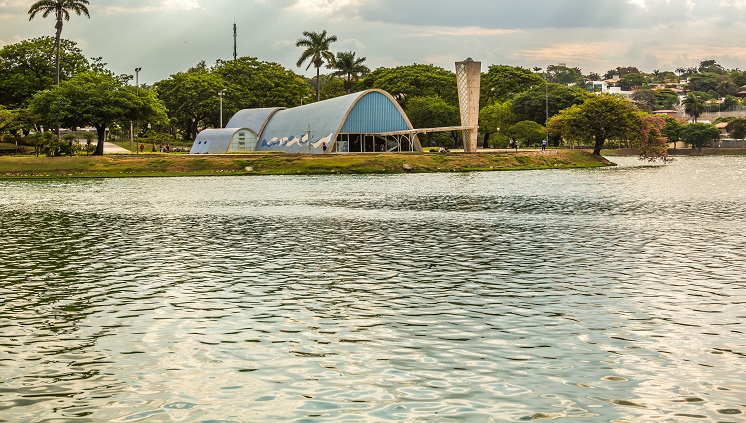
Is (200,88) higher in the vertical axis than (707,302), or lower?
higher

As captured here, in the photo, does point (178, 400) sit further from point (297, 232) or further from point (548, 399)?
point (297, 232)

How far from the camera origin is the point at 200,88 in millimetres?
150500

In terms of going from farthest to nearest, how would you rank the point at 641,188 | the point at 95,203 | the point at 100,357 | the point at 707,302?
the point at 641,188
the point at 95,203
the point at 707,302
the point at 100,357

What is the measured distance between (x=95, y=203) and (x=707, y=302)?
42.7 m

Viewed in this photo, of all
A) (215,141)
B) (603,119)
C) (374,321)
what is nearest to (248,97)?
(215,141)

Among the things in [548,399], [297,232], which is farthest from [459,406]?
[297,232]

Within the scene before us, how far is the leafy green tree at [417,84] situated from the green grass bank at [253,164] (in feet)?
171

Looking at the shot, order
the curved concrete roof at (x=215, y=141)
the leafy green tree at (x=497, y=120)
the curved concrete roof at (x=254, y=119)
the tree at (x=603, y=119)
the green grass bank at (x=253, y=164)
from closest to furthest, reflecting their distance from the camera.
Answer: the green grass bank at (x=253, y=164) < the tree at (x=603, y=119) < the curved concrete roof at (x=215, y=141) < the curved concrete roof at (x=254, y=119) < the leafy green tree at (x=497, y=120)

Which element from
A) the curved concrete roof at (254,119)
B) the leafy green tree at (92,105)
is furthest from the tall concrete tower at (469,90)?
the leafy green tree at (92,105)

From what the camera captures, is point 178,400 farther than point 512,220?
No

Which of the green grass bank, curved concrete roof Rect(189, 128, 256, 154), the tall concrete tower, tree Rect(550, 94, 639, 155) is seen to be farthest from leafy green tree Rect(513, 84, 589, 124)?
curved concrete roof Rect(189, 128, 256, 154)

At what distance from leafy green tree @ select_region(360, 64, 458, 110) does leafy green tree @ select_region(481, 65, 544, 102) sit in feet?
47.6

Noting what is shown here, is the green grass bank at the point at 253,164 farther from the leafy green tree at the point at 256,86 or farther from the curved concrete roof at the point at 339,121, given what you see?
the leafy green tree at the point at 256,86

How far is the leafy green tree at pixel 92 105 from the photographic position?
10275cm
